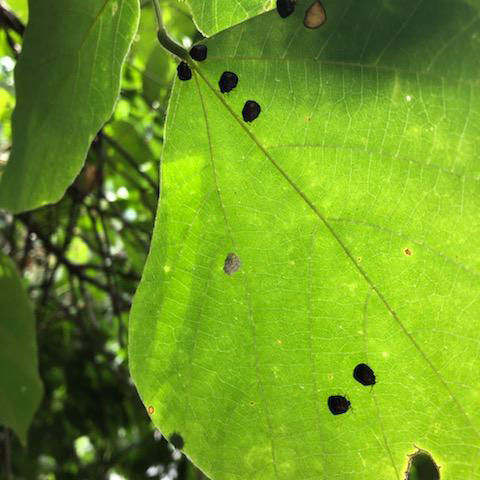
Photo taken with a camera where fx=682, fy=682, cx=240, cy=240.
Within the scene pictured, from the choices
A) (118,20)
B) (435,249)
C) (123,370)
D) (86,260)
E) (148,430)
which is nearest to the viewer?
(435,249)

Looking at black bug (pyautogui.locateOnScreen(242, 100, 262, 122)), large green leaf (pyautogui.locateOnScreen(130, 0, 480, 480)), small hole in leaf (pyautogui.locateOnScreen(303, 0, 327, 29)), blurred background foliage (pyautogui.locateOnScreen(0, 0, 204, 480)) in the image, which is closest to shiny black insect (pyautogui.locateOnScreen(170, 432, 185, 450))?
large green leaf (pyautogui.locateOnScreen(130, 0, 480, 480))

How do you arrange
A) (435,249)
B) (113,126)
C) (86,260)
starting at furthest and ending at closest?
(86,260) → (113,126) → (435,249)

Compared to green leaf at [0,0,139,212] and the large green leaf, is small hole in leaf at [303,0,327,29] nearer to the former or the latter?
the large green leaf

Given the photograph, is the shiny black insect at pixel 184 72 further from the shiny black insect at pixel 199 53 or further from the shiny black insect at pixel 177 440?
the shiny black insect at pixel 177 440

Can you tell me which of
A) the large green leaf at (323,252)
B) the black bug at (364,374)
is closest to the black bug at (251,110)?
the large green leaf at (323,252)

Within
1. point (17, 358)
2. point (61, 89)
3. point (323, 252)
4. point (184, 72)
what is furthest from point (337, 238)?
point (17, 358)

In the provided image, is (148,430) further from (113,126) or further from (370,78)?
(370,78)

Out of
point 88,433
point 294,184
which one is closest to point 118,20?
point 294,184
